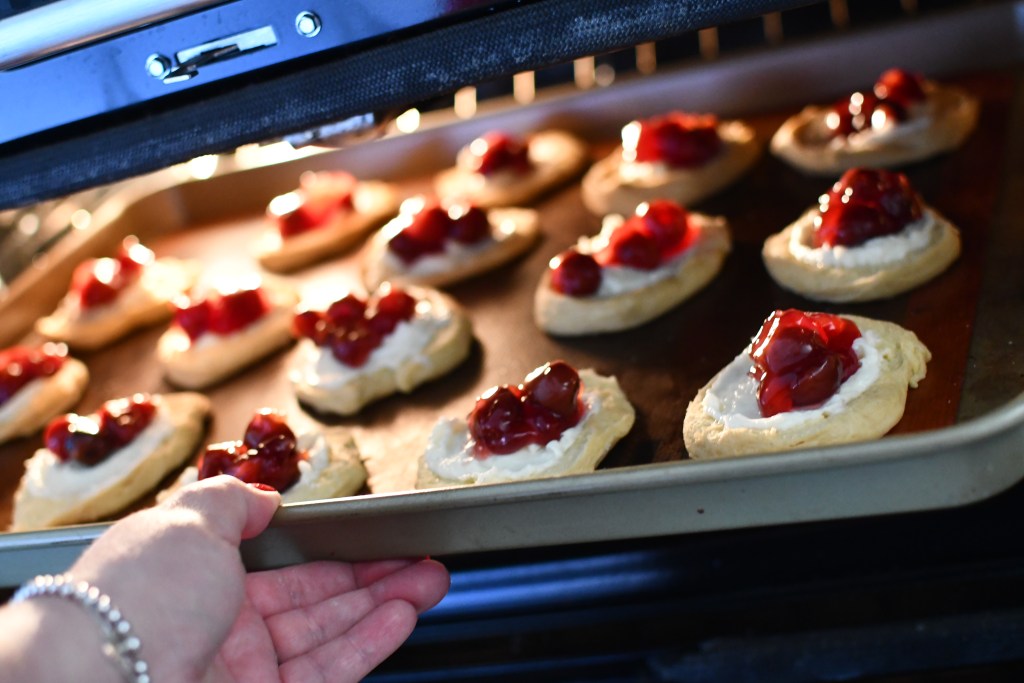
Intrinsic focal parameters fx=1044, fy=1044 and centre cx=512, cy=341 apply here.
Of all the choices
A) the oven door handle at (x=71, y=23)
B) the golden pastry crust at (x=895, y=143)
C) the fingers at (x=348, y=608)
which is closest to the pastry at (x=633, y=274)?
the golden pastry crust at (x=895, y=143)

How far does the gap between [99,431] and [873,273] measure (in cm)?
197

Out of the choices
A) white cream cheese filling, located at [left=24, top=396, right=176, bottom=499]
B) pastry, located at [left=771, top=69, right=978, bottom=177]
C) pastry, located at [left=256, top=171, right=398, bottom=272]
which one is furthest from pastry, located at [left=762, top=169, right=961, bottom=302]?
white cream cheese filling, located at [left=24, top=396, right=176, bottom=499]

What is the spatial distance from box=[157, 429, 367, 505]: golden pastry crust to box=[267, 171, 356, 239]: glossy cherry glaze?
123 cm

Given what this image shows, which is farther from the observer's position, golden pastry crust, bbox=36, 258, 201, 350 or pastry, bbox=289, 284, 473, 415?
golden pastry crust, bbox=36, 258, 201, 350

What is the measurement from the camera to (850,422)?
77.2 inches

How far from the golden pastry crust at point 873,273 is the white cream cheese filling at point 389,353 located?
2.97ft

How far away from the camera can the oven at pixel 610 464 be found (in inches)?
66.3

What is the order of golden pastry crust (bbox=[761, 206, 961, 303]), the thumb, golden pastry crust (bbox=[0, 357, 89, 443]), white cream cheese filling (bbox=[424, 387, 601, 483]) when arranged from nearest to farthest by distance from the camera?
the thumb → white cream cheese filling (bbox=[424, 387, 601, 483]) → golden pastry crust (bbox=[761, 206, 961, 303]) → golden pastry crust (bbox=[0, 357, 89, 443])

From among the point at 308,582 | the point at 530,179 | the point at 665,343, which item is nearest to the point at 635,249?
the point at 665,343

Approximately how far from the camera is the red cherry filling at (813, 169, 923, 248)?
252 centimetres

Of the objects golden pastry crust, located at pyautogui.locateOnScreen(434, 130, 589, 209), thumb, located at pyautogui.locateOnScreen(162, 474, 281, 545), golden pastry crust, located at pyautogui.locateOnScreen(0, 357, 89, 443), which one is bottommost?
golden pastry crust, located at pyautogui.locateOnScreen(0, 357, 89, 443)

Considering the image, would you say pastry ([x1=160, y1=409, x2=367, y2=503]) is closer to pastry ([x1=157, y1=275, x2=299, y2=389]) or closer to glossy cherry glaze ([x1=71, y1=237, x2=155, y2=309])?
pastry ([x1=157, y1=275, x2=299, y2=389])

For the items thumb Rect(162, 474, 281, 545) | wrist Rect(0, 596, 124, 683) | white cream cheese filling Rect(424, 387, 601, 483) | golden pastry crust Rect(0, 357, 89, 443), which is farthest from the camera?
golden pastry crust Rect(0, 357, 89, 443)

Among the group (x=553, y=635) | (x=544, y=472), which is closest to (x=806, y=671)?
(x=553, y=635)
